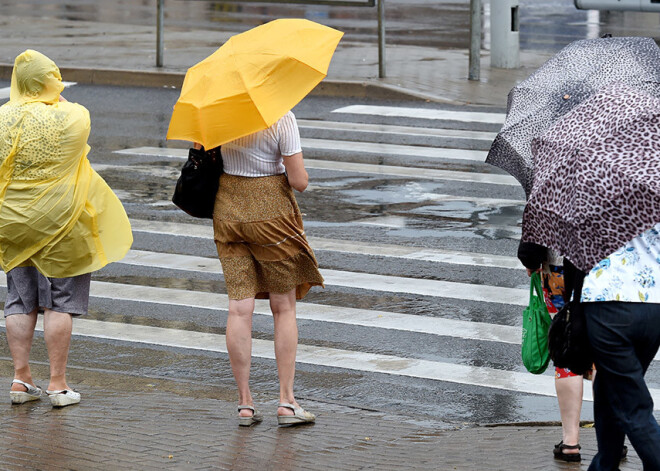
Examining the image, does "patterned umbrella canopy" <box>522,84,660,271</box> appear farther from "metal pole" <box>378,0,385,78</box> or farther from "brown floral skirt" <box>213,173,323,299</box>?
"metal pole" <box>378,0,385,78</box>

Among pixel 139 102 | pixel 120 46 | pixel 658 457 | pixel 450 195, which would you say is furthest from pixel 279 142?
pixel 120 46

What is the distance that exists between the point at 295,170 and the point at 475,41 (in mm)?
12616

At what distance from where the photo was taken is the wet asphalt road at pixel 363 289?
6938mm

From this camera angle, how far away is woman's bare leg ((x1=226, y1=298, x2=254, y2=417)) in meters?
6.15

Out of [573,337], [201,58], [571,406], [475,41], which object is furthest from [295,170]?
[201,58]

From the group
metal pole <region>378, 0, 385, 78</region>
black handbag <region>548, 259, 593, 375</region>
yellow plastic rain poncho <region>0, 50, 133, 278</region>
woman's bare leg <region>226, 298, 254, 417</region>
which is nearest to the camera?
black handbag <region>548, 259, 593, 375</region>

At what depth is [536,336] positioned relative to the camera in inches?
214

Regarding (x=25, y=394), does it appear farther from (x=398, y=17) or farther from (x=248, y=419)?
(x=398, y=17)

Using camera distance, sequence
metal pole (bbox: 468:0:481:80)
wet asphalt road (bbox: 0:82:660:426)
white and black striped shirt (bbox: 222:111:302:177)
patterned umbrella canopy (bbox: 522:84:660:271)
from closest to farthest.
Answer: patterned umbrella canopy (bbox: 522:84:660:271) → white and black striped shirt (bbox: 222:111:302:177) → wet asphalt road (bbox: 0:82:660:426) → metal pole (bbox: 468:0:481:80)

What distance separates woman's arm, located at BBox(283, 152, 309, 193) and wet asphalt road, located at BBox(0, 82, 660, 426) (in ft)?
→ 4.48

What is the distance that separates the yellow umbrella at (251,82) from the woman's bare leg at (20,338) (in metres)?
1.32

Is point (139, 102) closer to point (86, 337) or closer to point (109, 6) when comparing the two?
point (86, 337)

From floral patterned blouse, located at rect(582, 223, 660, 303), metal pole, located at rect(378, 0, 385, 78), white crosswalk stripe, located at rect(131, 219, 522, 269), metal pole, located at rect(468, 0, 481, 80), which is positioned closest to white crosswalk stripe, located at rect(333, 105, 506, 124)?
metal pole, located at rect(378, 0, 385, 78)

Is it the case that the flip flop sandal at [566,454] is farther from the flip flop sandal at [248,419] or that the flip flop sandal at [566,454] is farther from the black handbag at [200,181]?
the black handbag at [200,181]
